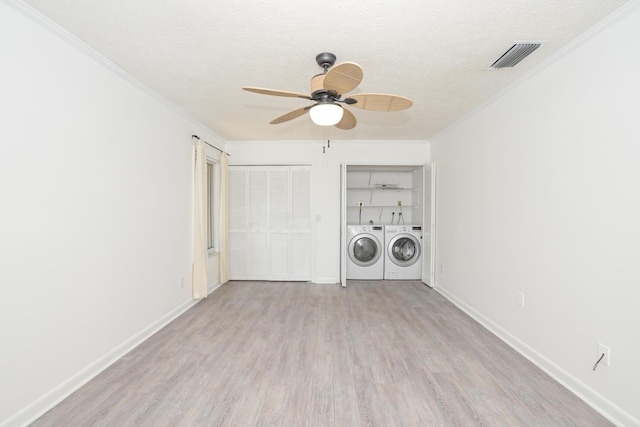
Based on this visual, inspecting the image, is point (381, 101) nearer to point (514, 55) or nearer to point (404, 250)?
point (514, 55)

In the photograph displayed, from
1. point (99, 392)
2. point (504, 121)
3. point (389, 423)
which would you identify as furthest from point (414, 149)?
point (99, 392)

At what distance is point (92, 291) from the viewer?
220 centimetres

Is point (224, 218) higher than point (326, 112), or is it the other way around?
point (326, 112)

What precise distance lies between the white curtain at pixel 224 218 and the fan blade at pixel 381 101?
10.1 ft

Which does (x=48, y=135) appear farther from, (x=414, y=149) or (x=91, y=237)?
(x=414, y=149)

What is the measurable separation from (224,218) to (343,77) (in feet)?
11.5

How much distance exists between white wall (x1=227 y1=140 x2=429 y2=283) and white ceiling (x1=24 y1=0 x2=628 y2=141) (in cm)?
198

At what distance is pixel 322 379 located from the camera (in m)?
2.17

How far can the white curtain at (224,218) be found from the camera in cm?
465

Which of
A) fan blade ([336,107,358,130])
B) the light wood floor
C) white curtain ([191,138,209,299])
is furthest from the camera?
white curtain ([191,138,209,299])

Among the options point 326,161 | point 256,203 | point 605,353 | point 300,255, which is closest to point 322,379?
point 605,353

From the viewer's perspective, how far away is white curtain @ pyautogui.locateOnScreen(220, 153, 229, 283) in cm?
465

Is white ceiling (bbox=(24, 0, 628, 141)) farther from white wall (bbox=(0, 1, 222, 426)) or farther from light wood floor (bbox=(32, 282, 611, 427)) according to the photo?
light wood floor (bbox=(32, 282, 611, 427))

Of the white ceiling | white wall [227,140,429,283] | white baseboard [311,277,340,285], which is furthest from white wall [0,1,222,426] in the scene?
white baseboard [311,277,340,285]
